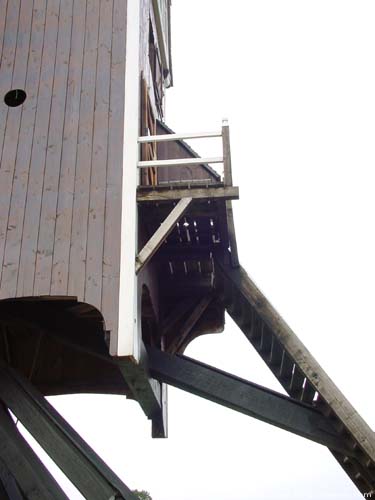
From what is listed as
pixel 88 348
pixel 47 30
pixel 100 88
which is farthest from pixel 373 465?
pixel 47 30

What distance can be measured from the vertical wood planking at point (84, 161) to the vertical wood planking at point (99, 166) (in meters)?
0.05

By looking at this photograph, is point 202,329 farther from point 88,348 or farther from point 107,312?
point 107,312

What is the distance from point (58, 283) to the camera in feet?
18.1

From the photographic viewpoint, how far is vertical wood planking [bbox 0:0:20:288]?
6043 millimetres

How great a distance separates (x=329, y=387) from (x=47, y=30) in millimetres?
5689

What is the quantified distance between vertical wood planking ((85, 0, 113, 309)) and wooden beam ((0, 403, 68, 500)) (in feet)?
7.07

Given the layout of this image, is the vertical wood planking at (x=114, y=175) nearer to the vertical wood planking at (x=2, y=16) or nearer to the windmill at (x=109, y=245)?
the windmill at (x=109, y=245)

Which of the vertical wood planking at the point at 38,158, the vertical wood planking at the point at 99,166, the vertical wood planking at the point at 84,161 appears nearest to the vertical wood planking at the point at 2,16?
the vertical wood planking at the point at 38,158

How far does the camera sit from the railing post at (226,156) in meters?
6.14

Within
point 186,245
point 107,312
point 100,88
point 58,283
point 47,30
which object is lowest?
point 107,312

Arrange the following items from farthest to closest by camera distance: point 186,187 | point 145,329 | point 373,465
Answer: point 145,329
point 186,187
point 373,465

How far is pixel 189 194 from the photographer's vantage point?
→ 19.9ft

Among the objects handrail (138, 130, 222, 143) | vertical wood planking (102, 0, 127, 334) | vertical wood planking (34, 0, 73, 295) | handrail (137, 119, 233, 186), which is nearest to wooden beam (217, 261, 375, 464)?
handrail (137, 119, 233, 186)

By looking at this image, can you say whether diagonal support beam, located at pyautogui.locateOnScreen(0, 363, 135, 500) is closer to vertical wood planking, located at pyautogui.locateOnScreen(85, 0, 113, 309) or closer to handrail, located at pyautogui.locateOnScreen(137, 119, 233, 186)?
vertical wood planking, located at pyautogui.locateOnScreen(85, 0, 113, 309)
